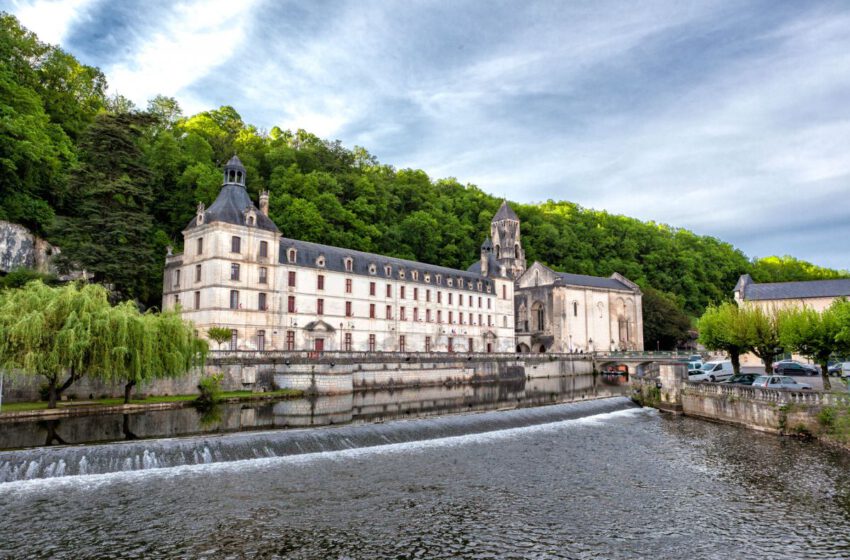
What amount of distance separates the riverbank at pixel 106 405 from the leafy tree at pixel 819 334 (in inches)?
1089

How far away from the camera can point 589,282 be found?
3039 inches

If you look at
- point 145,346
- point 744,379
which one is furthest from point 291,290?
point 744,379

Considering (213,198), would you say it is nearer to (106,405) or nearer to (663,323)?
(106,405)

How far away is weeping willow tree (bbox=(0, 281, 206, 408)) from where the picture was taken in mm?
20641

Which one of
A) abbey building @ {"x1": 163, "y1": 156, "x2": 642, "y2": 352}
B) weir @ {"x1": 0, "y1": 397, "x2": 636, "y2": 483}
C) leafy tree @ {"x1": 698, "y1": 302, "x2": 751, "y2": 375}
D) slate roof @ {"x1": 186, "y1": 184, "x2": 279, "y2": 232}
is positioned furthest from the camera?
slate roof @ {"x1": 186, "y1": 184, "x2": 279, "y2": 232}

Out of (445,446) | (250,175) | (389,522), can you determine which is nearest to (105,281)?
(250,175)

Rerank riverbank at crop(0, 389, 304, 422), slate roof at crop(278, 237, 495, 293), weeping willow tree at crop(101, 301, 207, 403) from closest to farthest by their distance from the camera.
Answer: riverbank at crop(0, 389, 304, 422) → weeping willow tree at crop(101, 301, 207, 403) → slate roof at crop(278, 237, 495, 293)

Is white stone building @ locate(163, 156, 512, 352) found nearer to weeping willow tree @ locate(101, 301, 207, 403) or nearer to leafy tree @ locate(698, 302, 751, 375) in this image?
weeping willow tree @ locate(101, 301, 207, 403)

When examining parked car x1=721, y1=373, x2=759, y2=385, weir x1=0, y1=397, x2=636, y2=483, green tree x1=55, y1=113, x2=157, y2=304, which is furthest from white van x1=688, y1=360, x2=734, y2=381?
green tree x1=55, y1=113, x2=157, y2=304

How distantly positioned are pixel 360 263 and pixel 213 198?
14714 millimetres

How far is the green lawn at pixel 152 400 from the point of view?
2200 cm

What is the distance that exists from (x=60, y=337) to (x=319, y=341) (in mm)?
24306

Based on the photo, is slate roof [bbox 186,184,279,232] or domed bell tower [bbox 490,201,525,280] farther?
domed bell tower [bbox 490,201,525,280]

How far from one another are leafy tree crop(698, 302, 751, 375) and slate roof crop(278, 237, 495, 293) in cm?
2675
